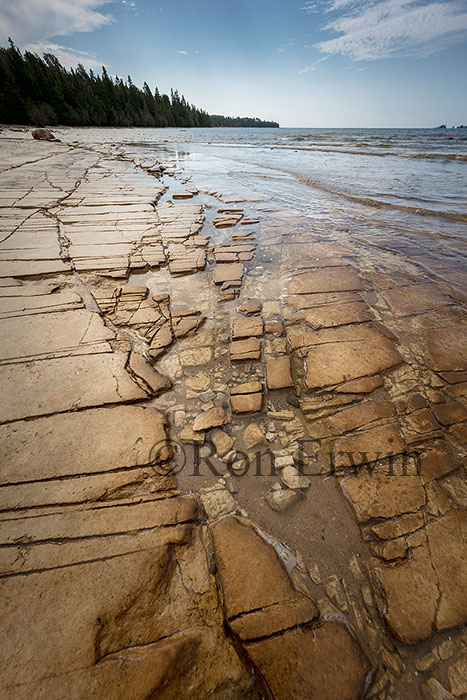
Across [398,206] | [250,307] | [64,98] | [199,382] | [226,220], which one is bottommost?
[199,382]

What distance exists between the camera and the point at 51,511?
44.1 inches

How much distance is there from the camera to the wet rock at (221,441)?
139cm

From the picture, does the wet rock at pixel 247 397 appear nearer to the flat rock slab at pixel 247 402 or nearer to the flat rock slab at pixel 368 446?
the flat rock slab at pixel 247 402

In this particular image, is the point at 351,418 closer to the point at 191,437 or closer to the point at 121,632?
the point at 191,437

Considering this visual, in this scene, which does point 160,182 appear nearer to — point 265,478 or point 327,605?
point 265,478

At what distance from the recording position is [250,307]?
245 centimetres

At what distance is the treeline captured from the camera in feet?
113

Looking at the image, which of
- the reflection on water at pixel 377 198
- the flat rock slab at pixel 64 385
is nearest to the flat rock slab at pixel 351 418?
the flat rock slab at pixel 64 385

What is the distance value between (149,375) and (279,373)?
85cm

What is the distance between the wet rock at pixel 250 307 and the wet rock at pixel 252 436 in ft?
3.79

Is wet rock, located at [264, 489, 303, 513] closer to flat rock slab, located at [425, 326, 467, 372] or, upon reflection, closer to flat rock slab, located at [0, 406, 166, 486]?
flat rock slab, located at [0, 406, 166, 486]

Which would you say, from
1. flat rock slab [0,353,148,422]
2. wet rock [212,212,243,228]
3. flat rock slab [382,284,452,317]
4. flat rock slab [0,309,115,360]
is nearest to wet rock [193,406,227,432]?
flat rock slab [0,353,148,422]

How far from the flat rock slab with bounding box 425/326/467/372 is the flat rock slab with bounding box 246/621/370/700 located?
155cm

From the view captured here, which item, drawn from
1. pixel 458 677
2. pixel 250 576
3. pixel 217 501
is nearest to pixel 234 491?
pixel 217 501
